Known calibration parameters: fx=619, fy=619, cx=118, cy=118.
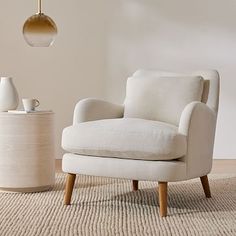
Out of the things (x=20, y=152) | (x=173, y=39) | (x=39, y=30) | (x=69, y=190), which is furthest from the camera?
(x=173, y=39)

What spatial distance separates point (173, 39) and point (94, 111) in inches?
79.5

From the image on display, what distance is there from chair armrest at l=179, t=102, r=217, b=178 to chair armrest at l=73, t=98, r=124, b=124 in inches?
23.7

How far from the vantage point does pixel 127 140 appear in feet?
10.3

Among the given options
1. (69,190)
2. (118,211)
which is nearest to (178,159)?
(118,211)

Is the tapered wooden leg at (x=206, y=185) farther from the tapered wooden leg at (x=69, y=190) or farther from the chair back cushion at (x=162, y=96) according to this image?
the tapered wooden leg at (x=69, y=190)

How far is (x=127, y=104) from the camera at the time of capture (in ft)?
12.3

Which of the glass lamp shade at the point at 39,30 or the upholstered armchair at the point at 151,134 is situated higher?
the glass lamp shade at the point at 39,30

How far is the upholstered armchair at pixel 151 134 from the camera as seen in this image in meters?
3.08

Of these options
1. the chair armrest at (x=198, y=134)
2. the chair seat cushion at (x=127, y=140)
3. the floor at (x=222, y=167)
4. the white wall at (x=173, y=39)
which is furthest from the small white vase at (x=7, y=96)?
the white wall at (x=173, y=39)

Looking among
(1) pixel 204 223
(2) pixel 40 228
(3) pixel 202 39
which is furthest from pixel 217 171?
(2) pixel 40 228

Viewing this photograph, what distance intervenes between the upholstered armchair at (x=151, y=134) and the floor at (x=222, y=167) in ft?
4.01

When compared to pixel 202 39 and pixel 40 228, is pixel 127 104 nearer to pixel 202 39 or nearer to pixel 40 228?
pixel 40 228

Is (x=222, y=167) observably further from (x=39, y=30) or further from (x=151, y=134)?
(x=151, y=134)

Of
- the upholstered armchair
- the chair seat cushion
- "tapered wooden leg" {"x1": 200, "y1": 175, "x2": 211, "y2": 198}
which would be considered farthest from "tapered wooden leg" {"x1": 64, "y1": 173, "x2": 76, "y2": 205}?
"tapered wooden leg" {"x1": 200, "y1": 175, "x2": 211, "y2": 198}
